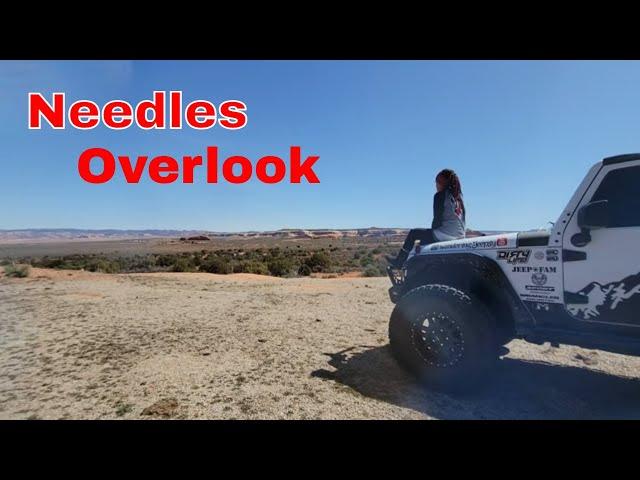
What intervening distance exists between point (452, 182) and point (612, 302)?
A: 2104 millimetres

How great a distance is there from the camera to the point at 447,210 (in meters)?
4.30

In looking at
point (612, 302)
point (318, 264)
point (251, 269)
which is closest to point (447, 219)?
point (612, 302)

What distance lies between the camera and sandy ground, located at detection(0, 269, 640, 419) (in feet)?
10.4

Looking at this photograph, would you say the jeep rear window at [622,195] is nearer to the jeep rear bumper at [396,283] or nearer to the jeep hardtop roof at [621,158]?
the jeep hardtop roof at [621,158]

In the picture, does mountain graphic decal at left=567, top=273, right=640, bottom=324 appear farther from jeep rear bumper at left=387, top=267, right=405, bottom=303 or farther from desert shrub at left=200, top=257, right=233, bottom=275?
desert shrub at left=200, top=257, right=233, bottom=275

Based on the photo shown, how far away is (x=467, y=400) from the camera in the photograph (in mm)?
3283

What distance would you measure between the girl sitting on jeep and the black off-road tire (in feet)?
3.13

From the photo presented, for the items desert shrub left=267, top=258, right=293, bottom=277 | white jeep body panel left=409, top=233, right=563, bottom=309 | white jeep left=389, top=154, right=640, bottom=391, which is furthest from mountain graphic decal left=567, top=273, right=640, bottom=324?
desert shrub left=267, top=258, right=293, bottom=277

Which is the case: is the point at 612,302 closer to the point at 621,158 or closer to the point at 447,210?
the point at 621,158

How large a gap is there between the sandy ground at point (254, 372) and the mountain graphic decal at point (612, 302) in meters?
0.94
